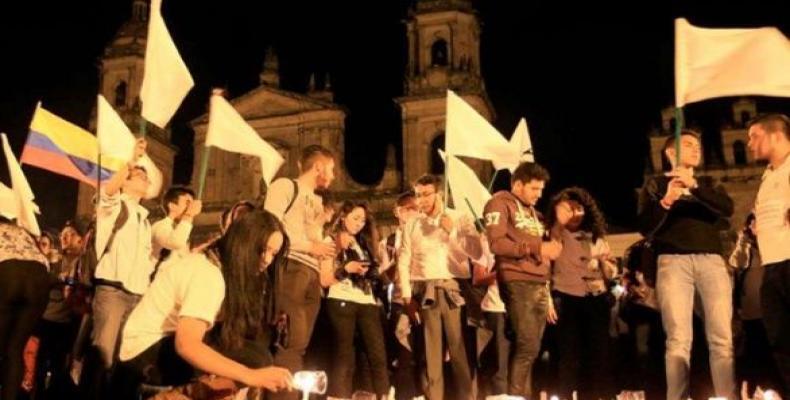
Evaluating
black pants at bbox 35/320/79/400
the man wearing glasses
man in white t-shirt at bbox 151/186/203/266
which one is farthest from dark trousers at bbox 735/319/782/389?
black pants at bbox 35/320/79/400

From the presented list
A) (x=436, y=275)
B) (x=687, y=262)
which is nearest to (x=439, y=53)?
(x=436, y=275)

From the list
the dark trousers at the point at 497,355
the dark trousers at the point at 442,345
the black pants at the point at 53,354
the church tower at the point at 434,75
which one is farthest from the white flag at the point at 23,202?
the church tower at the point at 434,75

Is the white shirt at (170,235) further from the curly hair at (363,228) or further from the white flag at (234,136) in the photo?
the curly hair at (363,228)

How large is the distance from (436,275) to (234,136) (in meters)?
2.13

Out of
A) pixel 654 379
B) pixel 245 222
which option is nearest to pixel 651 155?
pixel 654 379

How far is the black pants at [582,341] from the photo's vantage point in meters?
6.81

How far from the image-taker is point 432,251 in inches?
287

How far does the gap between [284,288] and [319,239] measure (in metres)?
0.50

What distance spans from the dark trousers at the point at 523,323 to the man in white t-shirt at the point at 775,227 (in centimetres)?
164

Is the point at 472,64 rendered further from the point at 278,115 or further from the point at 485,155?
the point at 485,155

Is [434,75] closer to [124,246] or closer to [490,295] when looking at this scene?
[490,295]

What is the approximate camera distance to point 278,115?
34.1m

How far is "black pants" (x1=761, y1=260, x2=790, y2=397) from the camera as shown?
508 centimetres

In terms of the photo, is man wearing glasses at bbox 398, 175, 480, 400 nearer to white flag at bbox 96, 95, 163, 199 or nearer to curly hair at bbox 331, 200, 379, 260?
curly hair at bbox 331, 200, 379, 260
